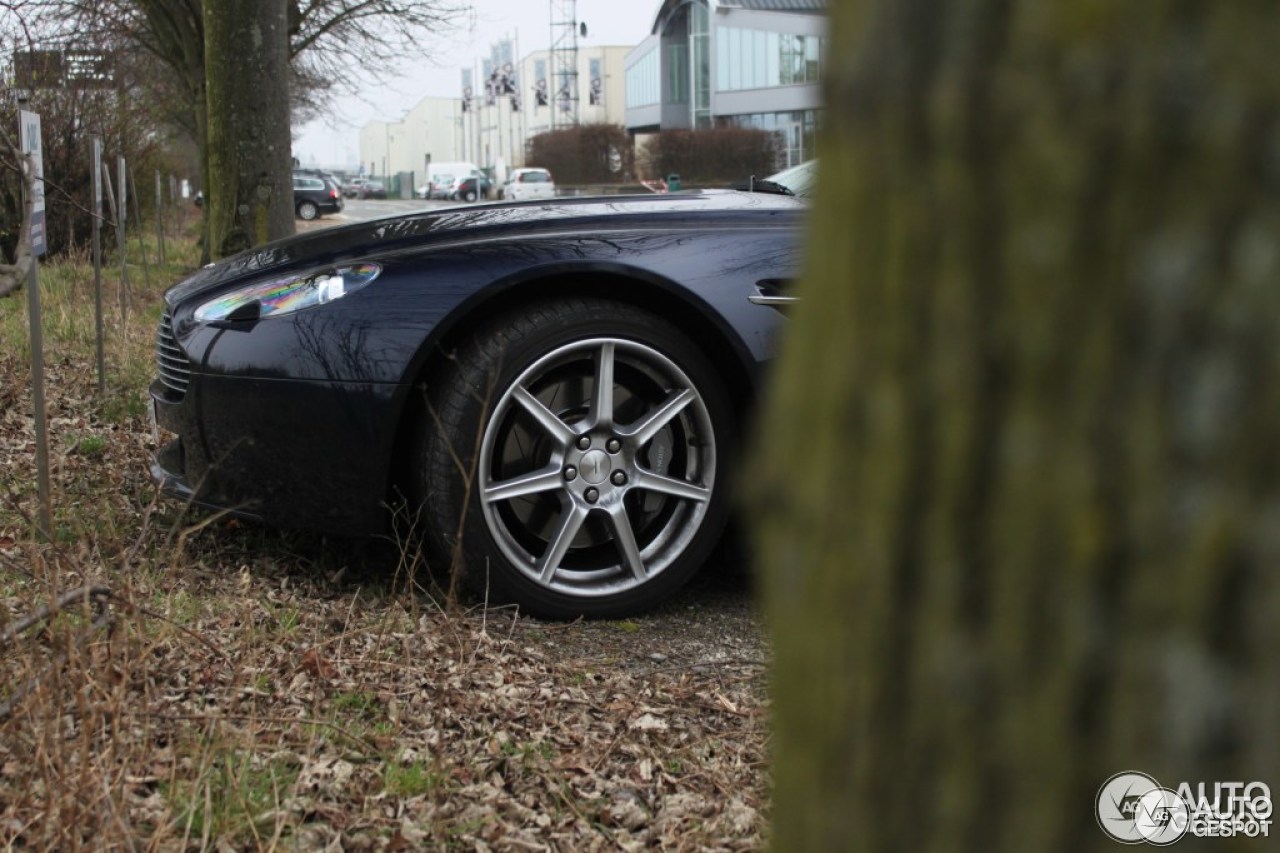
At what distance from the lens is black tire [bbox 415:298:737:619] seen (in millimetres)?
3449

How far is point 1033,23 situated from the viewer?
2.31ft

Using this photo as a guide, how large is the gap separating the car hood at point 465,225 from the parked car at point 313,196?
46.4 m

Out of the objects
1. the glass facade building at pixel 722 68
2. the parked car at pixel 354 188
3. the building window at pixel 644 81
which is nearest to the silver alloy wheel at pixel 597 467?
the glass facade building at pixel 722 68

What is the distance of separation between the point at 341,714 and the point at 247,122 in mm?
6127

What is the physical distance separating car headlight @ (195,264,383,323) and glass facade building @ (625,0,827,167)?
40.5 m

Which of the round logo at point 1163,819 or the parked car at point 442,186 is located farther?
the parked car at point 442,186

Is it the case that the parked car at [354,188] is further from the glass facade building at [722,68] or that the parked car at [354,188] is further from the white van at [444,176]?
the glass facade building at [722,68]

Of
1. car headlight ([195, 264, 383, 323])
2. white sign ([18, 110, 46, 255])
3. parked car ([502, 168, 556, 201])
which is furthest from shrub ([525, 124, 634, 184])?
car headlight ([195, 264, 383, 323])

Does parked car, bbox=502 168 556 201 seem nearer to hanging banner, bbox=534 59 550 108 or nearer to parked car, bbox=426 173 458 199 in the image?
parked car, bbox=426 173 458 199

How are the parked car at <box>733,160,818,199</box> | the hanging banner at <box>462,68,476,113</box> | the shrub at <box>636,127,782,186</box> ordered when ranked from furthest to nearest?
the hanging banner at <box>462,68,476,113</box> → the shrub at <box>636,127,782,186</box> → the parked car at <box>733,160,818,199</box>

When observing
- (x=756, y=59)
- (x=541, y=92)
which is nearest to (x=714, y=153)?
(x=756, y=59)

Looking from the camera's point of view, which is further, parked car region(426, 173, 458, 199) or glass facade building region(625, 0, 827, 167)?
parked car region(426, 173, 458, 199)

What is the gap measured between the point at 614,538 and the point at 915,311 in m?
2.83

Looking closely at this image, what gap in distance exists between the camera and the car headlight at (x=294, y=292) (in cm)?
356
